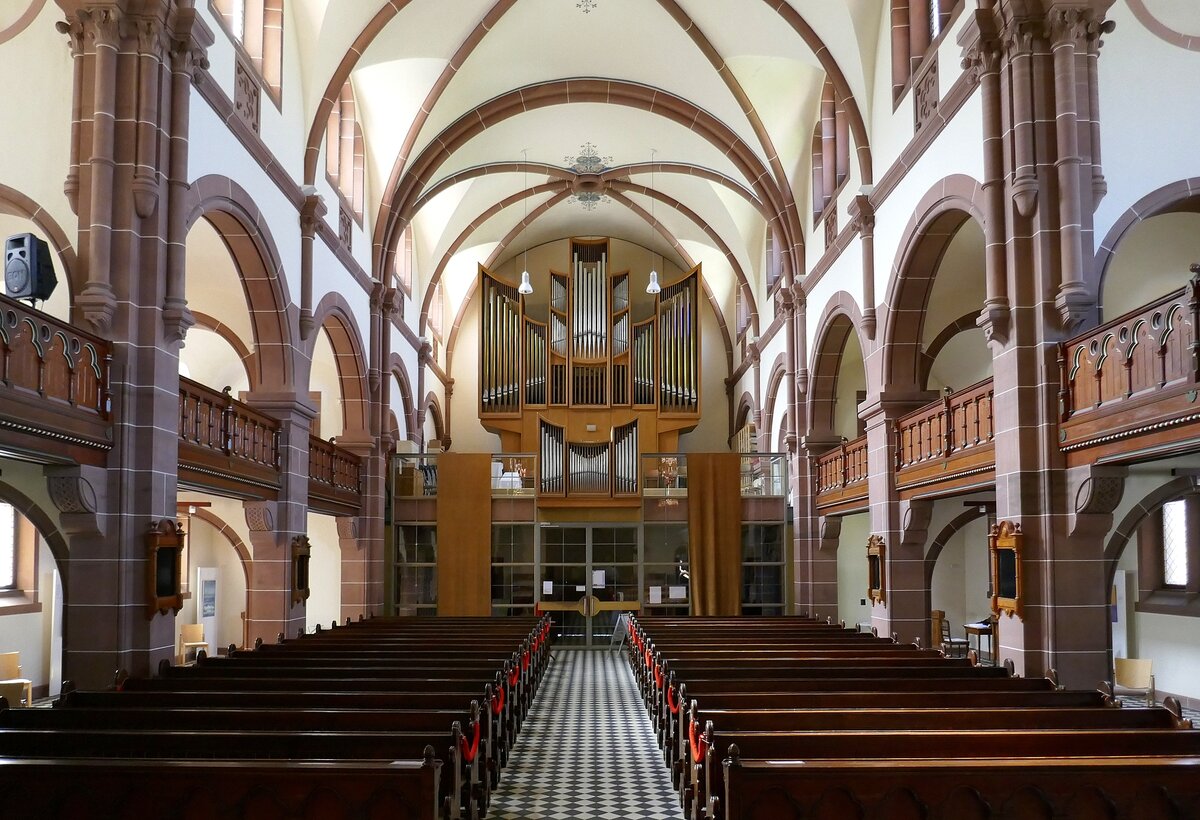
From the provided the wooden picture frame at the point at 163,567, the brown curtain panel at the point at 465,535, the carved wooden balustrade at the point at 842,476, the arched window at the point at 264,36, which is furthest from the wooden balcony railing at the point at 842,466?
the wooden picture frame at the point at 163,567

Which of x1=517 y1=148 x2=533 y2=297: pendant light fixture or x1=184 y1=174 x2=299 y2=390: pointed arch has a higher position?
x1=517 y1=148 x2=533 y2=297: pendant light fixture

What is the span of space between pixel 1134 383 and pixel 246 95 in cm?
1042

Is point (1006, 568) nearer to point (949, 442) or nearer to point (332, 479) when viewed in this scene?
point (949, 442)

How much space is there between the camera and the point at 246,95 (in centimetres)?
1298

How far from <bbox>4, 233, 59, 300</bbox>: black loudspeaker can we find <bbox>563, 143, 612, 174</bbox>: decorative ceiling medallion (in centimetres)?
1598

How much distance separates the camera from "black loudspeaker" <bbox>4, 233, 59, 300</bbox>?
8.84 m

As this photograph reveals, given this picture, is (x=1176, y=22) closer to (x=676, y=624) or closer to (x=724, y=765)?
(x=724, y=765)

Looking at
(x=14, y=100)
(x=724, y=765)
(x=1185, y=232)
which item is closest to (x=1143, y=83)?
(x=1185, y=232)

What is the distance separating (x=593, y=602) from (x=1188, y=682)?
11.2 metres

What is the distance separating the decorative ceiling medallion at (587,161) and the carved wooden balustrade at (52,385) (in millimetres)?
15798

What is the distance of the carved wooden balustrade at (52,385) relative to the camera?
7867 millimetres

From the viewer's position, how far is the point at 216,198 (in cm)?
1192

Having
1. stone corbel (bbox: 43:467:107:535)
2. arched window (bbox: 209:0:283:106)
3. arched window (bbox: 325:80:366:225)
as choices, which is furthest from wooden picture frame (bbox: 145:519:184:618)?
arched window (bbox: 325:80:366:225)

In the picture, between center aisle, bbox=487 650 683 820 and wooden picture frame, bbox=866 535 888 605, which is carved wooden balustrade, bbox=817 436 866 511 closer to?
wooden picture frame, bbox=866 535 888 605
